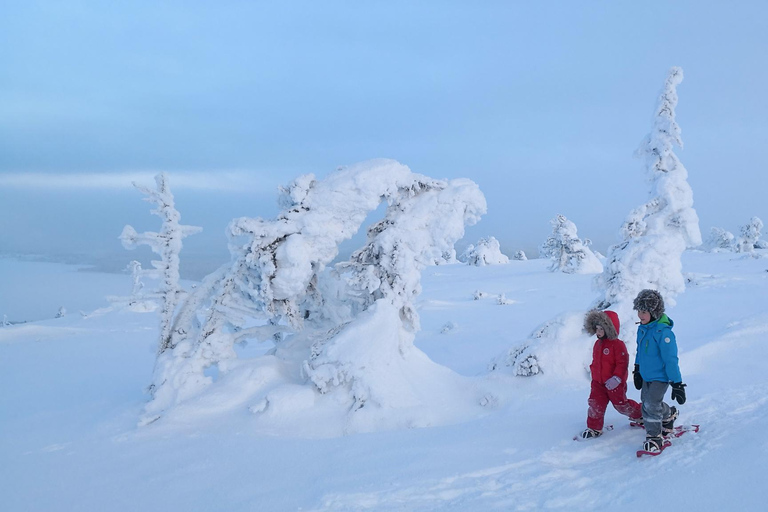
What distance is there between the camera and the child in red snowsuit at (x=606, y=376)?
5254 millimetres

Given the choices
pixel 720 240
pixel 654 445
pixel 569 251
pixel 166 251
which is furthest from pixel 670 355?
pixel 720 240

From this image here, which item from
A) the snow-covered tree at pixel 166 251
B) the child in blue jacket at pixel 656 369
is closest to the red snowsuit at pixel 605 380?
the child in blue jacket at pixel 656 369

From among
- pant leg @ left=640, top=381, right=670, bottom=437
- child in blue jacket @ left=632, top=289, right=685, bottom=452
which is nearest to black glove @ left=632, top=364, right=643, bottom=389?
child in blue jacket @ left=632, top=289, right=685, bottom=452

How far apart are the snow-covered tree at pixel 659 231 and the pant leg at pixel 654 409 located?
6.21 meters

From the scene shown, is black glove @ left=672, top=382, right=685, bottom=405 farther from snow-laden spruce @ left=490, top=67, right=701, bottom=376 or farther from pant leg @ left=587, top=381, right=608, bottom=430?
snow-laden spruce @ left=490, top=67, right=701, bottom=376

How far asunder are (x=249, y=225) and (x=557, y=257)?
1343 inches

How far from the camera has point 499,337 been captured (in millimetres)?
16516

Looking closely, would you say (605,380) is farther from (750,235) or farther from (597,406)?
(750,235)

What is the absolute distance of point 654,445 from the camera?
177 inches

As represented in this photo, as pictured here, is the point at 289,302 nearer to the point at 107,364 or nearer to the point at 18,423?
the point at 18,423

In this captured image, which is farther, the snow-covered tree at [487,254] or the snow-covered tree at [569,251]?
the snow-covered tree at [487,254]

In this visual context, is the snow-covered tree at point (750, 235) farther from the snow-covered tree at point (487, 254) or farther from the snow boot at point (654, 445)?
the snow boot at point (654, 445)

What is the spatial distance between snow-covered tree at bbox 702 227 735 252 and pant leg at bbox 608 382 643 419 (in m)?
72.5

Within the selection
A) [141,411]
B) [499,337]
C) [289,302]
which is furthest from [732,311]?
[141,411]
